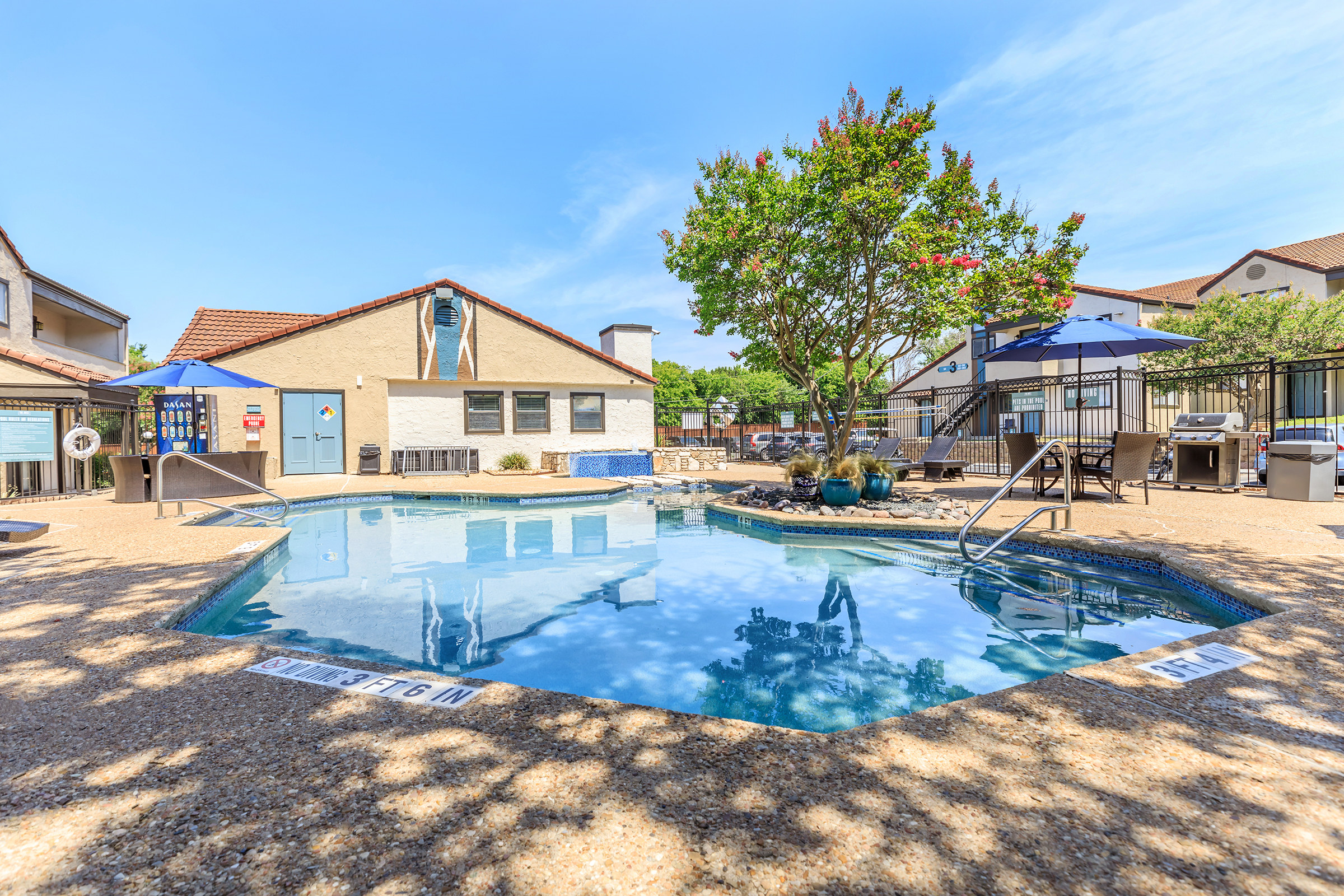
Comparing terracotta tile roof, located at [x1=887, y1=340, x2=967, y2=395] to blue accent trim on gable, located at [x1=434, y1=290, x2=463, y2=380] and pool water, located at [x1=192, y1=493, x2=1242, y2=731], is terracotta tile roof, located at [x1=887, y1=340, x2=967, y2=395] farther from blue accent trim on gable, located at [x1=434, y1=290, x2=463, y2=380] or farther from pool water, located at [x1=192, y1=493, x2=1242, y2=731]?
pool water, located at [x1=192, y1=493, x2=1242, y2=731]

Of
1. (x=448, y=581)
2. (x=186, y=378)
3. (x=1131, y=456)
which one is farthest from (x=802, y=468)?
(x=186, y=378)

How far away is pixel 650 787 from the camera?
5.77 feet

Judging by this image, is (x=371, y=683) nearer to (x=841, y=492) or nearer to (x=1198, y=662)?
(x=1198, y=662)

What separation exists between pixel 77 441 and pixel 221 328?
6878 mm

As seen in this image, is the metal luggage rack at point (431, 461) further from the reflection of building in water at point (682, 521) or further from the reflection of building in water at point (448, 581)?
the reflection of building in water at point (682, 521)

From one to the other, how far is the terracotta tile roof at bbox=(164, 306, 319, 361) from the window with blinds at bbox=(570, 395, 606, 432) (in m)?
7.54

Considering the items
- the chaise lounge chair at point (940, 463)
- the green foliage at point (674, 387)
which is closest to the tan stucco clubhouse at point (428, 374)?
the chaise lounge chair at point (940, 463)

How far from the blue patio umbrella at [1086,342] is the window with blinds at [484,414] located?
42.0 ft

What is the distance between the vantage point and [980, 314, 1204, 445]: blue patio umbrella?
787cm

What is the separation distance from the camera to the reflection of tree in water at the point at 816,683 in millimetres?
3119

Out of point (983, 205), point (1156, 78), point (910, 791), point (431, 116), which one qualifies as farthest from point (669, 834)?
point (431, 116)

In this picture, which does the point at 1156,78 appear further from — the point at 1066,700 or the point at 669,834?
the point at 669,834

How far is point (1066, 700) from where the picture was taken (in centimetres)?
234

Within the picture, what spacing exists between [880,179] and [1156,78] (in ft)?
14.4
